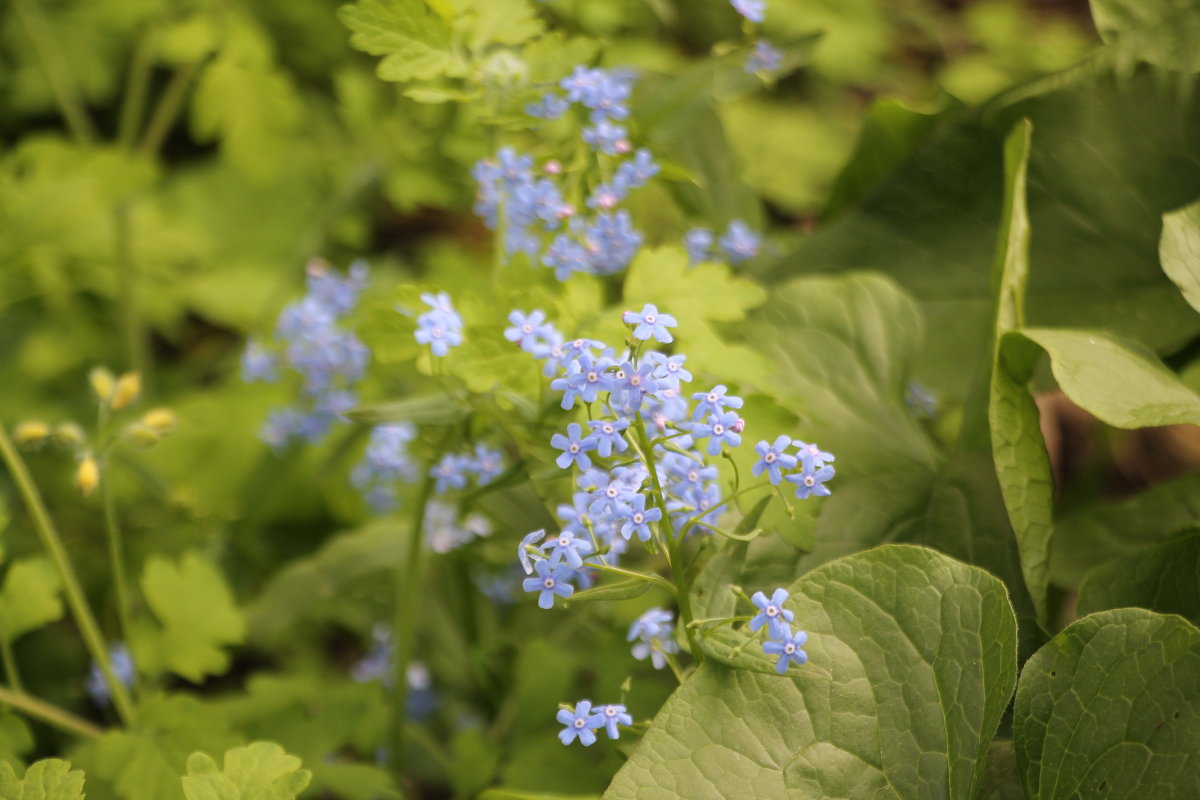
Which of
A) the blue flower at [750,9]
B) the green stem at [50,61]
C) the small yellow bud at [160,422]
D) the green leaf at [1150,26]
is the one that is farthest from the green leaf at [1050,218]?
the green stem at [50,61]

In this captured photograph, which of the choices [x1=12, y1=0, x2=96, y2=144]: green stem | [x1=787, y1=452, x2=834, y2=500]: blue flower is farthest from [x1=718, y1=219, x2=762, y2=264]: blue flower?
[x1=12, y1=0, x2=96, y2=144]: green stem

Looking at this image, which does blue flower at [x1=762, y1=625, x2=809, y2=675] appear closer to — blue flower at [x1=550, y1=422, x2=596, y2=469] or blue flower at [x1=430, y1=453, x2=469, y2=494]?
blue flower at [x1=550, y1=422, x2=596, y2=469]

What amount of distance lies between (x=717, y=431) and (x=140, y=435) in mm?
848

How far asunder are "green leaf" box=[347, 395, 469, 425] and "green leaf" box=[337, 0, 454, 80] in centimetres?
40

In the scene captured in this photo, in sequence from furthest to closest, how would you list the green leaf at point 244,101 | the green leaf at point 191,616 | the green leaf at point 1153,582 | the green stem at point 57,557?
the green leaf at point 244,101 < the green leaf at point 191,616 < the green stem at point 57,557 < the green leaf at point 1153,582

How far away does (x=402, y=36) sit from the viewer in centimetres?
123

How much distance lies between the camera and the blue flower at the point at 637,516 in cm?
96

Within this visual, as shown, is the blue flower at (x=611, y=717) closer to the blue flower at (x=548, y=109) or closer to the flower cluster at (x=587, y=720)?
the flower cluster at (x=587, y=720)

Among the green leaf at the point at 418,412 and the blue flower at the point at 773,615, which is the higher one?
the blue flower at the point at 773,615

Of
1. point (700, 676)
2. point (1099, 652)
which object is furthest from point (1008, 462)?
point (700, 676)

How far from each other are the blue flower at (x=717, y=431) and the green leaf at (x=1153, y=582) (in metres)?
0.55

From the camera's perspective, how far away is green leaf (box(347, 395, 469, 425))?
1.23 meters

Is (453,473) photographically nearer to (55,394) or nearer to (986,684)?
(986,684)

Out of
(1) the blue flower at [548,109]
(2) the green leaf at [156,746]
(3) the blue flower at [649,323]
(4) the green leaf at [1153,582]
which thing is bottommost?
(2) the green leaf at [156,746]
